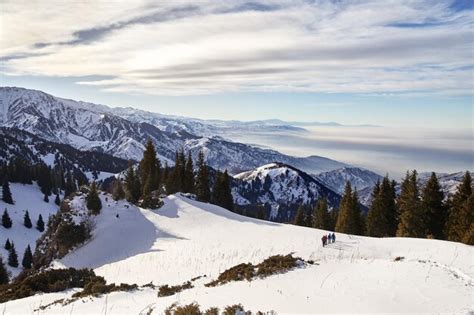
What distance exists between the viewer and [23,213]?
5295 inches

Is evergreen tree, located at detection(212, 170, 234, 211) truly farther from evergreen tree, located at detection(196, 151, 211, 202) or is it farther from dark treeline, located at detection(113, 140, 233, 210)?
evergreen tree, located at detection(196, 151, 211, 202)

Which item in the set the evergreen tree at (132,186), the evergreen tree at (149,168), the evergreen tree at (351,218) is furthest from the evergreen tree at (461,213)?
the evergreen tree at (149,168)

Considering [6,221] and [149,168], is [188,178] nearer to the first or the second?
[149,168]

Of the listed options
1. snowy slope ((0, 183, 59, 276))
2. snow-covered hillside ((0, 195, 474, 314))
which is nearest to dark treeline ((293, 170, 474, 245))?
snow-covered hillside ((0, 195, 474, 314))

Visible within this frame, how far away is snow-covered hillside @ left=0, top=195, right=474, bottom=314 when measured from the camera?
14.7 meters

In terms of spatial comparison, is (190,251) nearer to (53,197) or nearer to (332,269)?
(332,269)

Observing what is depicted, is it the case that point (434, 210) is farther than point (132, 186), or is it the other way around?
point (132, 186)

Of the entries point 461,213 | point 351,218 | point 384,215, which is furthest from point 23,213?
point 461,213

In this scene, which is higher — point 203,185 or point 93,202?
point 93,202

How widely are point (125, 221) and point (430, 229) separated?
3682cm

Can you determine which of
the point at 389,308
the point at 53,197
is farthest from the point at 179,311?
the point at 53,197

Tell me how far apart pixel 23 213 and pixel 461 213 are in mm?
138067

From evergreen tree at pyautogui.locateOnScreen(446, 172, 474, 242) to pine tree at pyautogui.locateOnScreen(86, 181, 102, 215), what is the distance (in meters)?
40.8

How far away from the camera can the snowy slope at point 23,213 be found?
111 metres
